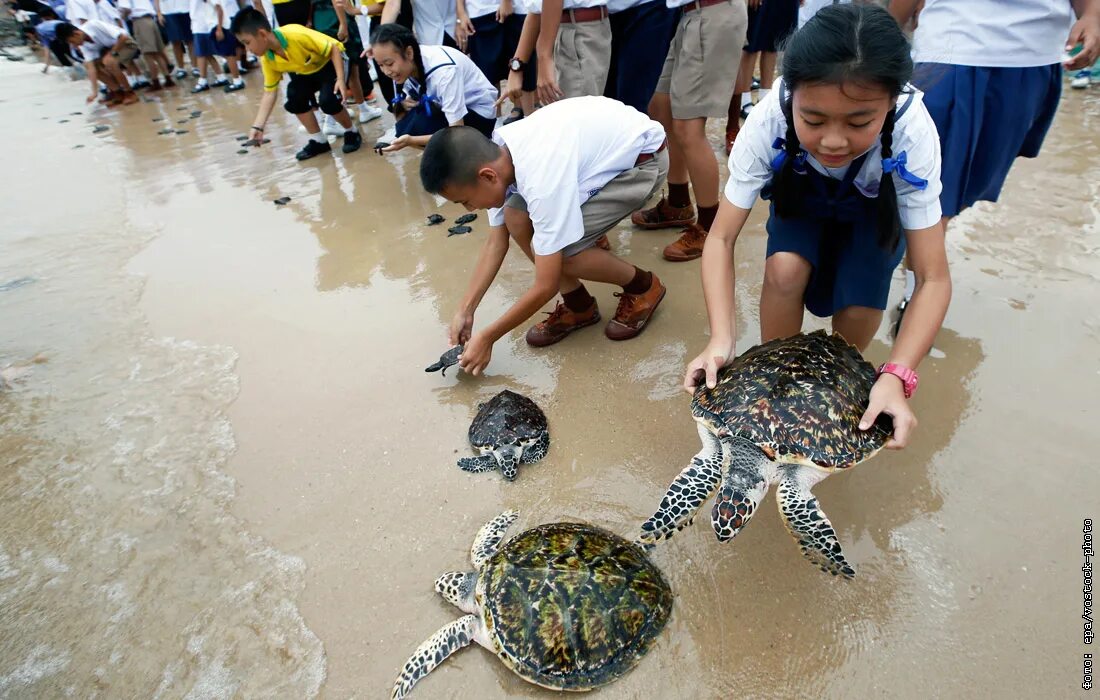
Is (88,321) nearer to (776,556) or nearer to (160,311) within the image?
(160,311)

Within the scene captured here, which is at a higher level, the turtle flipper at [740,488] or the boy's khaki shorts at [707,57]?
the boy's khaki shorts at [707,57]

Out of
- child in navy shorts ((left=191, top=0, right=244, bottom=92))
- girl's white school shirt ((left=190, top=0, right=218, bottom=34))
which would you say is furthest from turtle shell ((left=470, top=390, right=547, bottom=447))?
girl's white school shirt ((left=190, top=0, right=218, bottom=34))

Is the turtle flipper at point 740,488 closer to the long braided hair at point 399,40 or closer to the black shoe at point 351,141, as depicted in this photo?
the long braided hair at point 399,40

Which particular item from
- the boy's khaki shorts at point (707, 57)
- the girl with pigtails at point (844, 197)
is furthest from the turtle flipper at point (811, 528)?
the boy's khaki shorts at point (707, 57)

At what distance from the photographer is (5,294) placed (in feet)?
12.6

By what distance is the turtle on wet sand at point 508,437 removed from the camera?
2.12m

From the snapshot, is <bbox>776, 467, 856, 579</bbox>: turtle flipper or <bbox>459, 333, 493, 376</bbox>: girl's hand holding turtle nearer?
<bbox>776, 467, 856, 579</bbox>: turtle flipper

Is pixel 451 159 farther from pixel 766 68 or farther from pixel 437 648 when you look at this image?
pixel 766 68

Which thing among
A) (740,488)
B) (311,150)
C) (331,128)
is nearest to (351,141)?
(311,150)

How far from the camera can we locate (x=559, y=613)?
5.09 ft

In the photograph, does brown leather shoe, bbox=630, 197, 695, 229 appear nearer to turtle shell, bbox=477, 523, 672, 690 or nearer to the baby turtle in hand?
the baby turtle in hand

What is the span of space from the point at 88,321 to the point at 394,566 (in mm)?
2878

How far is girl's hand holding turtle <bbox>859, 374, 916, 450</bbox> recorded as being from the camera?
1.54 metres

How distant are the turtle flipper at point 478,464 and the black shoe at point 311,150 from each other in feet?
15.7
